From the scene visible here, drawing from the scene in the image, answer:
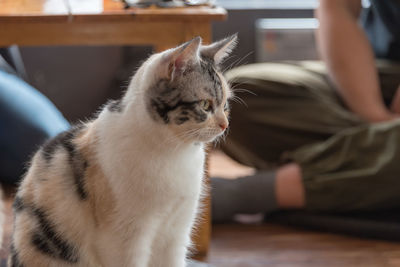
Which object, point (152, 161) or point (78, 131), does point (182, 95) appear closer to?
point (152, 161)

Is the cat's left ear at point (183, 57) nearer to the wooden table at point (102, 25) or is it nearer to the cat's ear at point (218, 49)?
the cat's ear at point (218, 49)

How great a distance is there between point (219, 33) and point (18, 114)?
0.83m

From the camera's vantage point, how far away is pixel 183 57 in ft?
2.84

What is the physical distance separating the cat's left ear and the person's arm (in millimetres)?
789

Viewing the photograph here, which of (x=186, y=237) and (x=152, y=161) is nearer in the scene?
(x=152, y=161)

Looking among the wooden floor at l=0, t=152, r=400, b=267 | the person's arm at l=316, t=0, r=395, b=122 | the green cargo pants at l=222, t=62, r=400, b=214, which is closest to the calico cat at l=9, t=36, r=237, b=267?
the wooden floor at l=0, t=152, r=400, b=267

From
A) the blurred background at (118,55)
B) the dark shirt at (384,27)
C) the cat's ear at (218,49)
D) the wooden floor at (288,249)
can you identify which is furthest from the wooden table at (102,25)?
the blurred background at (118,55)

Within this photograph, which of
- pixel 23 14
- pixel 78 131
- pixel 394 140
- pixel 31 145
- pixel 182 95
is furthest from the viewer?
pixel 31 145

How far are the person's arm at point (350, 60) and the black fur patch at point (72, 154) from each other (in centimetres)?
83

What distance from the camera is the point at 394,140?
1.44 m

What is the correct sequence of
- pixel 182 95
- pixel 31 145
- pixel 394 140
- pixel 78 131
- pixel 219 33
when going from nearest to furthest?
1. pixel 182 95
2. pixel 78 131
3. pixel 394 140
4. pixel 31 145
5. pixel 219 33

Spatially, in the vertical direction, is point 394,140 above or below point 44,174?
below

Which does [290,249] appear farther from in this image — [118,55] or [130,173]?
[118,55]

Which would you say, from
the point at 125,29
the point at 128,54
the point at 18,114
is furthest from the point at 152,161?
the point at 128,54
